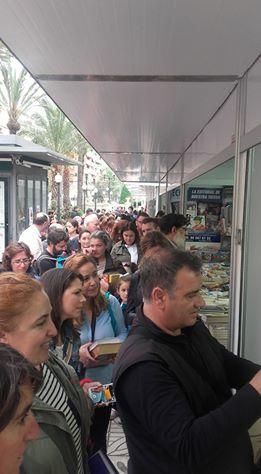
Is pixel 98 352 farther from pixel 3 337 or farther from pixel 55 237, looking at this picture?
pixel 55 237

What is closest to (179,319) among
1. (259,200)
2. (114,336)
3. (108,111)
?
(114,336)

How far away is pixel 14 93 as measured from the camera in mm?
22625

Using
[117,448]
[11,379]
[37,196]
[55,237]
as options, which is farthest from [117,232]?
[37,196]

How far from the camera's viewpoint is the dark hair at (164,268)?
5.66ft

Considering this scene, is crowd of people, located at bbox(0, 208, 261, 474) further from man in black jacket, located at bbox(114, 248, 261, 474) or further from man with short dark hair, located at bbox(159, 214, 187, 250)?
man with short dark hair, located at bbox(159, 214, 187, 250)

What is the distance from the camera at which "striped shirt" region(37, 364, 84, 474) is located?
1719 mm

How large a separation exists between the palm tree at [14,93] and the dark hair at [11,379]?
22.8 metres

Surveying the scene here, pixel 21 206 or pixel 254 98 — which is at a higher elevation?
pixel 254 98

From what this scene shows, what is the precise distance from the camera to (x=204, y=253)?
738 cm

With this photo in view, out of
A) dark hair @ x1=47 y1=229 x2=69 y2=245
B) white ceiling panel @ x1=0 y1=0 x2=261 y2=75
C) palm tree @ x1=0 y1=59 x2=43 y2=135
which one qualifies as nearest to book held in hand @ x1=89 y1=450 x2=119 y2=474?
white ceiling panel @ x1=0 y1=0 x2=261 y2=75

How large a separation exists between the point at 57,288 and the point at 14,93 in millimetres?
22213

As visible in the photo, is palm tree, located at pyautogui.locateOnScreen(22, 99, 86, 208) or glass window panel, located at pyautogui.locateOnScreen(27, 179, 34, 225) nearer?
glass window panel, located at pyautogui.locateOnScreen(27, 179, 34, 225)

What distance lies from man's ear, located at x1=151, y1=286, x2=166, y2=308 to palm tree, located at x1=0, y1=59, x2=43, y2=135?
22.2 metres

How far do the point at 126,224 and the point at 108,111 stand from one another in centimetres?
234
